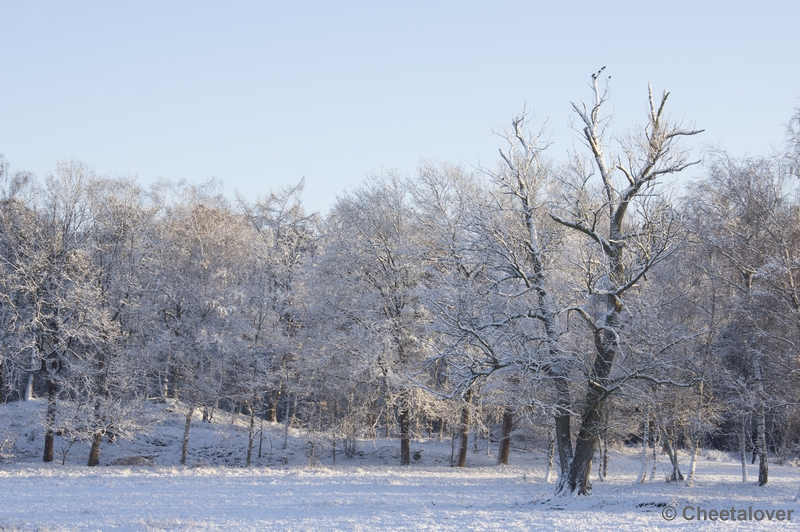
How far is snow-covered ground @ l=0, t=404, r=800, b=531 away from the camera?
1039 centimetres

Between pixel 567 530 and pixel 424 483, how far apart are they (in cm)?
922

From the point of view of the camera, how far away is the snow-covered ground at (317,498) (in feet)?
34.1

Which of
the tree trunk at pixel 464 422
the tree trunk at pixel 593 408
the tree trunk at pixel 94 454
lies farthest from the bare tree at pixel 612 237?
the tree trunk at pixel 94 454

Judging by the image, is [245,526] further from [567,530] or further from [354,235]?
[354,235]

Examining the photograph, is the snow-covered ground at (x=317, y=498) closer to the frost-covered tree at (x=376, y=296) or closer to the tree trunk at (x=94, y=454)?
the tree trunk at (x=94, y=454)

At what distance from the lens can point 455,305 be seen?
13.8 metres

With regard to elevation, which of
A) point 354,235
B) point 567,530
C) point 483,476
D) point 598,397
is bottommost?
point 483,476

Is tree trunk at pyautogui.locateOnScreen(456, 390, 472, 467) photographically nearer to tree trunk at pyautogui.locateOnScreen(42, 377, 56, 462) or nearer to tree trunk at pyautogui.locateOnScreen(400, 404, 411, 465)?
tree trunk at pyautogui.locateOnScreen(400, 404, 411, 465)

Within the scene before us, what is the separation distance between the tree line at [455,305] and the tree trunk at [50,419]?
0.08 meters

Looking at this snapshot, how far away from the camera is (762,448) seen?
1928 centimetres

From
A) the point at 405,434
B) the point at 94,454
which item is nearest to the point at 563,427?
the point at 405,434

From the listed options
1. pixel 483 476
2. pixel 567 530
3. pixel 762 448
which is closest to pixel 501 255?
pixel 567 530

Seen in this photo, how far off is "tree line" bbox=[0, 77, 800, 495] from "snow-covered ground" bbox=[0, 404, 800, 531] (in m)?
1.63

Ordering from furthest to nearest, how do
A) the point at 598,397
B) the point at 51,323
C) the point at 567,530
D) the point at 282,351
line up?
the point at 282,351
the point at 51,323
the point at 598,397
the point at 567,530
